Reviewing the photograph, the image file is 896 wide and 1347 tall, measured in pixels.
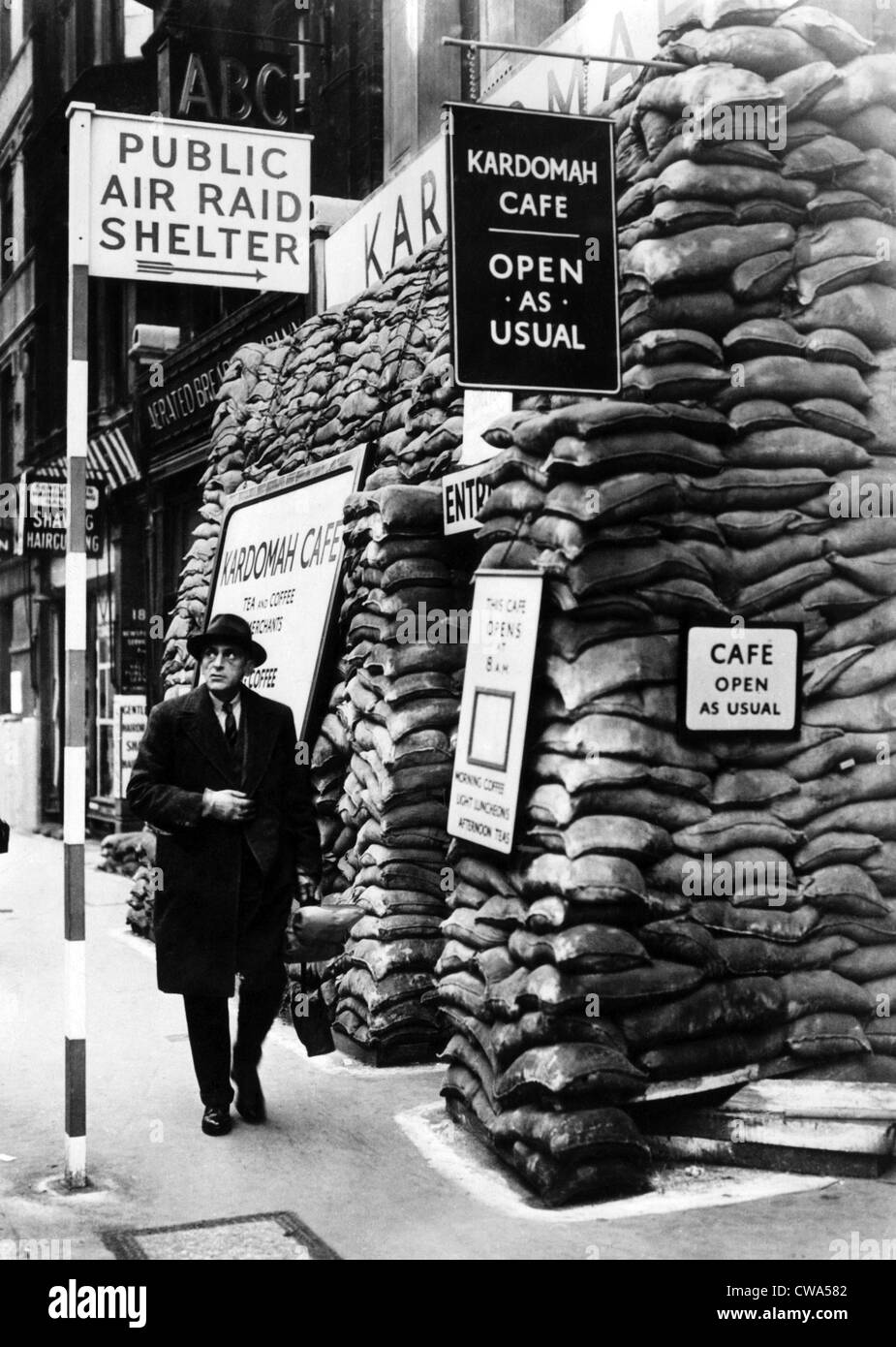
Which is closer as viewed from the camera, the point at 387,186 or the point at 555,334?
the point at 555,334

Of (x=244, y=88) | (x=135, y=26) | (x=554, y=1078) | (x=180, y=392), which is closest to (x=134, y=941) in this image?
(x=554, y=1078)

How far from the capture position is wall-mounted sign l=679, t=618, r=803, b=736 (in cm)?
528

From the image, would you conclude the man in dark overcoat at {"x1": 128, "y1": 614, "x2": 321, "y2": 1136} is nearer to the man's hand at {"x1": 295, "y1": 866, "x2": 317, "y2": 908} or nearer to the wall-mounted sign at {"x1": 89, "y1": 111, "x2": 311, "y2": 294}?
the man's hand at {"x1": 295, "y1": 866, "x2": 317, "y2": 908}

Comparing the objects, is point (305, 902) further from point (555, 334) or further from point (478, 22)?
point (478, 22)

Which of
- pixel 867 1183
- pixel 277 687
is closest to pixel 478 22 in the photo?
pixel 277 687

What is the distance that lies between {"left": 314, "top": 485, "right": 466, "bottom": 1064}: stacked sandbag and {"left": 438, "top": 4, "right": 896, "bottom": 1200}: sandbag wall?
1.24 meters

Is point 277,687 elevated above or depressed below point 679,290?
below

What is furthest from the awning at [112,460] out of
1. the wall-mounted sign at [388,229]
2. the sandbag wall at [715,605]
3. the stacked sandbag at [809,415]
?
the stacked sandbag at [809,415]

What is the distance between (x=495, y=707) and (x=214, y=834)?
1184mm

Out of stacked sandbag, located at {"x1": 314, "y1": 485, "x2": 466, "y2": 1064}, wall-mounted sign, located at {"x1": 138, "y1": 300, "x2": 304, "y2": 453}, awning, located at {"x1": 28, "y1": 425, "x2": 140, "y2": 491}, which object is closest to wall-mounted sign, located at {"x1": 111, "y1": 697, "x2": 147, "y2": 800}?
wall-mounted sign, located at {"x1": 138, "y1": 300, "x2": 304, "y2": 453}

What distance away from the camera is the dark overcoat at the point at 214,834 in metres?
5.82

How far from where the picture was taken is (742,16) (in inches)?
217

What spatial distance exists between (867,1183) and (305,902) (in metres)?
2.31

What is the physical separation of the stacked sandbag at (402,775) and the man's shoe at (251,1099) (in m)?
0.92
